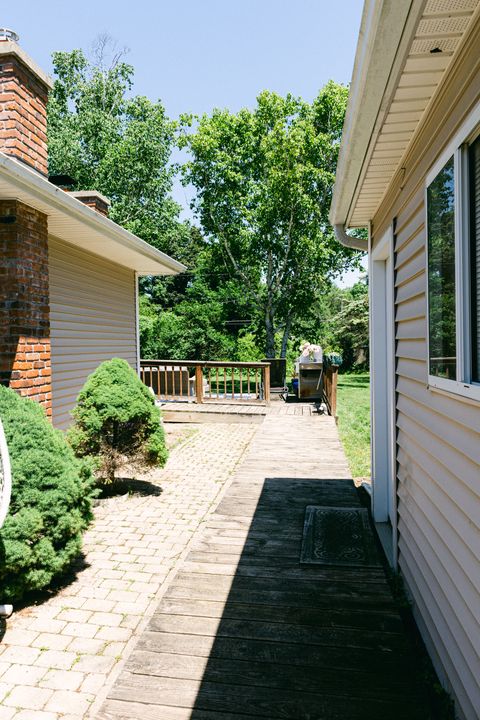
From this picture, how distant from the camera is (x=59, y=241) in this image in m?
6.31

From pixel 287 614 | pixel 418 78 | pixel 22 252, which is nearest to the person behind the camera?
pixel 418 78

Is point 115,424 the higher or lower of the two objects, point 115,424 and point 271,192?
the lower

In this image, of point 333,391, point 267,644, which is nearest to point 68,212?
point 267,644

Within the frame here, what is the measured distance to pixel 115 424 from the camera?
5.48m

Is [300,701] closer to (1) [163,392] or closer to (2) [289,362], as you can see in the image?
(1) [163,392]

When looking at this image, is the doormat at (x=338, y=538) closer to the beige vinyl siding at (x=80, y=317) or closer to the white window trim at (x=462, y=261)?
the white window trim at (x=462, y=261)

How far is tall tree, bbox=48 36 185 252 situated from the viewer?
2083 cm

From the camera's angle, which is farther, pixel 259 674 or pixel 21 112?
pixel 21 112

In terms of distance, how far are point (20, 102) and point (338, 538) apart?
543 centimetres

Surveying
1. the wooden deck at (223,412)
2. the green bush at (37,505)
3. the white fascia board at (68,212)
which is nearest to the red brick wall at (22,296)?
the white fascia board at (68,212)

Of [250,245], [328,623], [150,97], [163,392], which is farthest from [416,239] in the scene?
[150,97]

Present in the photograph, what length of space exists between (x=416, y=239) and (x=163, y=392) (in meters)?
10.3

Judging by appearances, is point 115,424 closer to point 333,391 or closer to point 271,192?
point 333,391

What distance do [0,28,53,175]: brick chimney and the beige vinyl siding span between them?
106 cm
